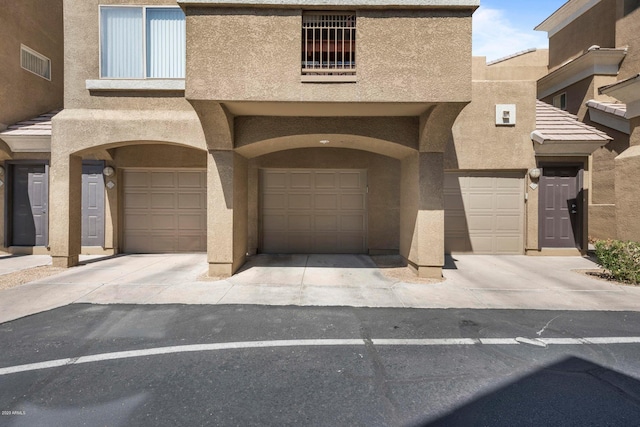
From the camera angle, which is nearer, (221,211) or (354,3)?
(354,3)

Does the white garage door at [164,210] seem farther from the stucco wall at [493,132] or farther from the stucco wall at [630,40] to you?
the stucco wall at [630,40]

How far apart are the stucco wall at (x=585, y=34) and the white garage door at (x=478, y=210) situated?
29.1ft

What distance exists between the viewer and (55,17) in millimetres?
11586

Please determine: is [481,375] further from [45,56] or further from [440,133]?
[45,56]

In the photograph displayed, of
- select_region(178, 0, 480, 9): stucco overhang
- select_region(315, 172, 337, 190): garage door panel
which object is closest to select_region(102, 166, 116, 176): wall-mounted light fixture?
select_region(178, 0, 480, 9): stucco overhang

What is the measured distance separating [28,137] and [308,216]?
8330 mm

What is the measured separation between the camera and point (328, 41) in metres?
6.24

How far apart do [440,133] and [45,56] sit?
13.4m

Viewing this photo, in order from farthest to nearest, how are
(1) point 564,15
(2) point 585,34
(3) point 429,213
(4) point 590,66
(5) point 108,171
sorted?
(1) point 564,15 < (2) point 585,34 < (4) point 590,66 < (5) point 108,171 < (3) point 429,213

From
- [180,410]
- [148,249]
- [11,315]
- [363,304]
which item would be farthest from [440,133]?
[148,249]

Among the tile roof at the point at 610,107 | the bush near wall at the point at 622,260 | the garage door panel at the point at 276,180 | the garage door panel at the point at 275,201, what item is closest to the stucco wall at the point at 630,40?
the tile roof at the point at 610,107

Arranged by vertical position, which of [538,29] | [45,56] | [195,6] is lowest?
[195,6]

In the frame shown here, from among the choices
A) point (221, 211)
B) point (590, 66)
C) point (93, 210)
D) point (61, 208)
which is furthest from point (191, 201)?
point (590, 66)

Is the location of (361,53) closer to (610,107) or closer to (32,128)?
(32,128)
